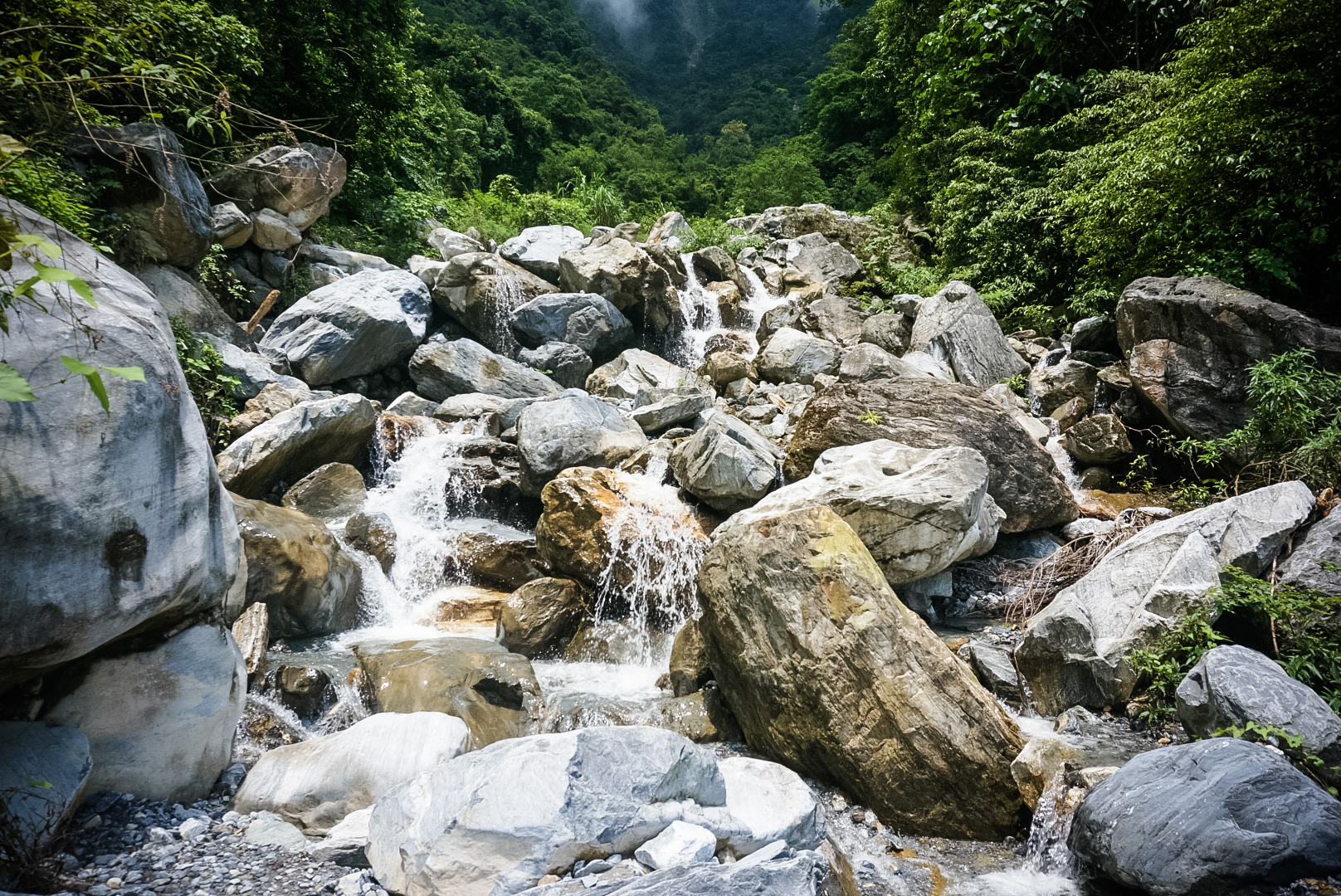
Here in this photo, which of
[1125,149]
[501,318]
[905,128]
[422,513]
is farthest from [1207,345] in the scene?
[905,128]

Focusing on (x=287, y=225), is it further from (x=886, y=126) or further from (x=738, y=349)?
(x=886, y=126)

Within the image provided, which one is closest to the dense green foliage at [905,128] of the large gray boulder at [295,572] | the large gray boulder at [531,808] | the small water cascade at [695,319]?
the large gray boulder at [531,808]

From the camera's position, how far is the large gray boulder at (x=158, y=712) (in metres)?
3.36

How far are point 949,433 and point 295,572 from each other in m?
7.18

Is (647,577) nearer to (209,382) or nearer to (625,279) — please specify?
(209,382)

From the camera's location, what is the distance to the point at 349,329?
1110 cm

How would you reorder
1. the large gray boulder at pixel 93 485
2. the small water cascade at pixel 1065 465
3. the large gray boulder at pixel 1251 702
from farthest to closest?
the small water cascade at pixel 1065 465 → the large gray boulder at pixel 1251 702 → the large gray boulder at pixel 93 485

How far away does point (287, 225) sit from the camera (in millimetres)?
12414

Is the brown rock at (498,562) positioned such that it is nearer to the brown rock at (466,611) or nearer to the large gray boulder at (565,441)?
the brown rock at (466,611)

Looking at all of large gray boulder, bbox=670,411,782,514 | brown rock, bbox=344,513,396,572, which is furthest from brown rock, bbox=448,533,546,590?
large gray boulder, bbox=670,411,782,514

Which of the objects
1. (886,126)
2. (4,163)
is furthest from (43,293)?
(886,126)

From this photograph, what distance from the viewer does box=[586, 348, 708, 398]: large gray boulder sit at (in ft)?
40.9

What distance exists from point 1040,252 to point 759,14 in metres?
59.9

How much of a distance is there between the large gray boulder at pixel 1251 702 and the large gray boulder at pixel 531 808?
Result: 2930 mm
